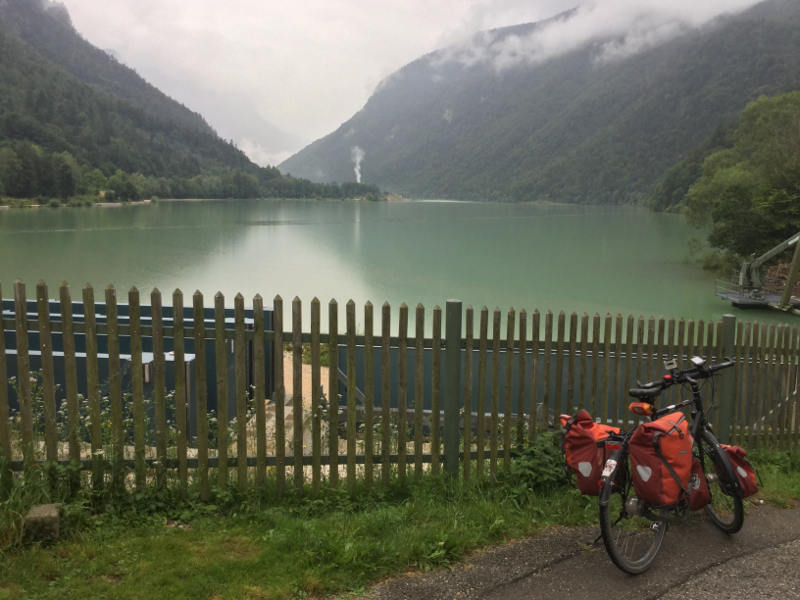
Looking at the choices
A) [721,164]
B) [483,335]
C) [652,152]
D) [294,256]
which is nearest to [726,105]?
[652,152]

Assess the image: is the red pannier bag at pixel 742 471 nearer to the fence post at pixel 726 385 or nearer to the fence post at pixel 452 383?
the fence post at pixel 452 383

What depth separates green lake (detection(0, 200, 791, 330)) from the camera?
1347 inches

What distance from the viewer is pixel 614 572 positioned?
4035 mm

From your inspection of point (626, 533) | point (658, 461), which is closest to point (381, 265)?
point (626, 533)

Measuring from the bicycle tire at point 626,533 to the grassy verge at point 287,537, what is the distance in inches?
11.2

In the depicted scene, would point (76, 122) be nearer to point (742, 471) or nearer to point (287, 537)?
point (287, 537)

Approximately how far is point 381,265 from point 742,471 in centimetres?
4285

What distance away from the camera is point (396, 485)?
516cm

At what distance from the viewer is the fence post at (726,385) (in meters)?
6.22

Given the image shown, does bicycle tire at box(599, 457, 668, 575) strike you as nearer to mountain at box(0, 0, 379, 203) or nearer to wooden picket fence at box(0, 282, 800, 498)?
wooden picket fence at box(0, 282, 800, 498)

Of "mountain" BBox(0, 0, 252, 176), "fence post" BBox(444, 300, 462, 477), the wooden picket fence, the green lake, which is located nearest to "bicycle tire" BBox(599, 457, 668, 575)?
the wooden picket fence

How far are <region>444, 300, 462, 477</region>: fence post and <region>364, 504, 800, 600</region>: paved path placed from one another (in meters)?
0.98

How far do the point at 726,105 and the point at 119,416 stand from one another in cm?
21553

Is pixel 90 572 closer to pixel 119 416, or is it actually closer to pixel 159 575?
pixel 159 575
